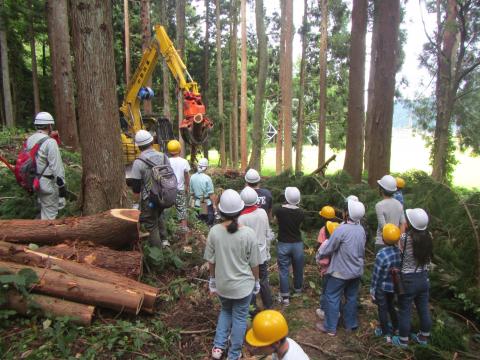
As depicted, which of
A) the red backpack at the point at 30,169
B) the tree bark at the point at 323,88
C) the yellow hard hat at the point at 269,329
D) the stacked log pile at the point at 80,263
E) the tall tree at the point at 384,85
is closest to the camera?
the yellow hard hat at the point at 269,329

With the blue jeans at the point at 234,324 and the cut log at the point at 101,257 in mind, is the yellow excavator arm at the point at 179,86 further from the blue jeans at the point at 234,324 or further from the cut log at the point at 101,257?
the blue jeans at the point at 234,324

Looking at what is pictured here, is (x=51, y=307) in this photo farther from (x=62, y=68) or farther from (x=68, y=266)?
(x=62, y=68)

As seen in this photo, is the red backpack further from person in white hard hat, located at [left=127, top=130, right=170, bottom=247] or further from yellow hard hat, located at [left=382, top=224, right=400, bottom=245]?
yellow hard hat, located at [left=382, top=224, right=400, bottom=245]

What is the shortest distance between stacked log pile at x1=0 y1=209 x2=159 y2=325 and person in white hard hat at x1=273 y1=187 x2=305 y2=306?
76.6 inches

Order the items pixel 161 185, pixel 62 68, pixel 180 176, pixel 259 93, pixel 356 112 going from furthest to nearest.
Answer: pixel 259 93
pixel 356 112
pixel 62 68
pixel 180 176
pixel 161 185

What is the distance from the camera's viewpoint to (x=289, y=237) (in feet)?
18.1

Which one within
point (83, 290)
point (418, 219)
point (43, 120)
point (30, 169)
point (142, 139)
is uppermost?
point (43, 120)

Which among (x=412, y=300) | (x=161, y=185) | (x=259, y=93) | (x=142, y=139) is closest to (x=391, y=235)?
(x=412, y=300)

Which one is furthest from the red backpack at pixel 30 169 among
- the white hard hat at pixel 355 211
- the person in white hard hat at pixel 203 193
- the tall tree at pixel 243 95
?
the tall tree at pixel 243 95

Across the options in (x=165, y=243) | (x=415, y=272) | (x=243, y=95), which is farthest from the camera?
(x=243, y=95)

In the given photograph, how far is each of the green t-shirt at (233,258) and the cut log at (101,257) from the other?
1407 millimetres

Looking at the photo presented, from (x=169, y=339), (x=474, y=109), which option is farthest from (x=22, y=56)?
(x=474, y=109)

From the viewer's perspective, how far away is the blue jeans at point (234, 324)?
3.87 m

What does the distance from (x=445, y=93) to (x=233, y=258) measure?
743 inches
